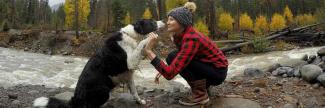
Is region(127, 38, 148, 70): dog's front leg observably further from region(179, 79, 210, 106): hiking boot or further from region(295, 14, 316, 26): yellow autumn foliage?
region(295, 14, 316, 26): yellow autumn foliage

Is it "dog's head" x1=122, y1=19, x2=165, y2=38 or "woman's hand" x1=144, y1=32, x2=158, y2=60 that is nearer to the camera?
"woman's hand" x1=144, y1=32, x2=158, y2=60

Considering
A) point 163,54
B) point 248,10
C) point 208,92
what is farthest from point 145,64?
point 248,10

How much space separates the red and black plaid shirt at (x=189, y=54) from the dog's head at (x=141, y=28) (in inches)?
15.5

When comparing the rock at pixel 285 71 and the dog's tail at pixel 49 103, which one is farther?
the rock at pixel 285 71

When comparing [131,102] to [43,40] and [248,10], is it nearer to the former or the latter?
[43,40]

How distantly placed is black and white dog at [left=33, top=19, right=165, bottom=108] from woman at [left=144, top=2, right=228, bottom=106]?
0.93 feet

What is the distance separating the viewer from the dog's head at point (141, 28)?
458cm

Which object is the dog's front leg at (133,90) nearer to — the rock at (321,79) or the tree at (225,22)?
the rock at (321,79)

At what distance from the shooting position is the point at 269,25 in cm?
3494

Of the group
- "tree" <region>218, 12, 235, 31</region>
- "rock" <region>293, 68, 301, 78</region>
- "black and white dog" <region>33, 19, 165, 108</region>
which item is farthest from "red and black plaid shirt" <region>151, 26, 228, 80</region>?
"tree" <region>218, 12, 235, 31</region>

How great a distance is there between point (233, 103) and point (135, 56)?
1.34 m

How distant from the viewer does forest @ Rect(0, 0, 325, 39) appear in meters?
26.9

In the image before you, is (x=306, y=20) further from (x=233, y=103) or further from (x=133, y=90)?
(x=133, y=90)

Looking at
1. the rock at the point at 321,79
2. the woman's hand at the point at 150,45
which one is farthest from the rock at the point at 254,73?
the woman's hand at the point at 150,45
